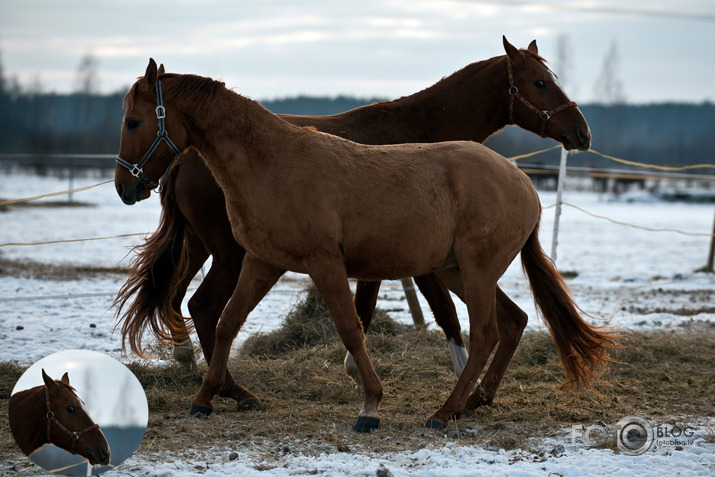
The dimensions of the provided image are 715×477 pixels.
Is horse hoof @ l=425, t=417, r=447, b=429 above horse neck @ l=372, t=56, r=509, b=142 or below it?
below

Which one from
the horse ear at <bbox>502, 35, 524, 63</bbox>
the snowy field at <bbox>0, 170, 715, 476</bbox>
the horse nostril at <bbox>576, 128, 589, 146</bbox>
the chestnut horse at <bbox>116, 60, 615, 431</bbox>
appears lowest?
the snowy field at <bbox>0, 170, 715, 476</bbox>

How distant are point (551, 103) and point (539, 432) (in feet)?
8.16

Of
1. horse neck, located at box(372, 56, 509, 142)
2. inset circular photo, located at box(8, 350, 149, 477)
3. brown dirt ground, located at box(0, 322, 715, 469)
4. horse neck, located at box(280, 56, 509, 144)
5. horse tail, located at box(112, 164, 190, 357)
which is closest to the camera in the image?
inset circular photo, located at box(8, 350, 149, 477)

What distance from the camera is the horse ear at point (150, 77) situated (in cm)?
386

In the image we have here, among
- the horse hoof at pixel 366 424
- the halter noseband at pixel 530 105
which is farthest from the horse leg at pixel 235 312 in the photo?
the halter noseband at pixel 530 105

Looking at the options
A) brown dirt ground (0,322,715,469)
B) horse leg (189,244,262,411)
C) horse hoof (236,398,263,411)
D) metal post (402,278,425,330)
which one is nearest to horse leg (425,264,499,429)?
brown dirt ground (0,322,715,469)

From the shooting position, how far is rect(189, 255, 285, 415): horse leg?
13.7 feet

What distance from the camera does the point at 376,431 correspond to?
156 inches

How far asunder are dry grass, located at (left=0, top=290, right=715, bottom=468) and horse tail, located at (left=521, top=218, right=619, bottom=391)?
215 mm

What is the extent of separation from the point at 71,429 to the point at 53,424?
85mm

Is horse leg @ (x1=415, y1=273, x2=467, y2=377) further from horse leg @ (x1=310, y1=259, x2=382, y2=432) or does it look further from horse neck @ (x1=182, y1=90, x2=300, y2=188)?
horse neck @ (x1=182, y1=90, x2=300, y2=188)

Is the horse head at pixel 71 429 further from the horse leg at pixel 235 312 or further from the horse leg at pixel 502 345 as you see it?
the horse leg at pixel 502 345

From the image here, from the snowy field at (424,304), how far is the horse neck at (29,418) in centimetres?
38

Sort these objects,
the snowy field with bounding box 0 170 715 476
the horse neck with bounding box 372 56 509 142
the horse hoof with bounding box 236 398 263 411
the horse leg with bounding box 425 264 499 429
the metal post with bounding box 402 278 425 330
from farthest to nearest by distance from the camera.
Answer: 1. the metal post with bounding box 402 278 425 330
2. the horse neck with bounding box 372 56 509 142
3. the horse hoof with bounding box 236 398 263 411
4. the horse leg with bounding box 425 264 499 429
5. the snowy field with bounding box 0 170 715 476
